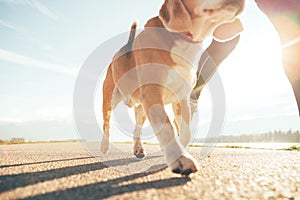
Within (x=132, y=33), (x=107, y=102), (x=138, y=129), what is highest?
(x=132, y=33)

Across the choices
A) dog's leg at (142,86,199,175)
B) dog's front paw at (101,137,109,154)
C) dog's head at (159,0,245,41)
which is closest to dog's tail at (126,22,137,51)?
dog's head at (159,0,245,41)

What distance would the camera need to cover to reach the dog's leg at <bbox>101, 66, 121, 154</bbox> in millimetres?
3634

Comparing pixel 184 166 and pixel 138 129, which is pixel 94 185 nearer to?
pixel 184 166

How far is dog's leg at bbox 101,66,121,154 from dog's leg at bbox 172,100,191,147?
106cm

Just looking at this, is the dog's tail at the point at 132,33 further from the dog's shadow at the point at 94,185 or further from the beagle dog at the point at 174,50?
the dog's shadow at the point at 94,185

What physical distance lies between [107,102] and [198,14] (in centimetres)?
175

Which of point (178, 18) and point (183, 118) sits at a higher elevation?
point (178, 18)

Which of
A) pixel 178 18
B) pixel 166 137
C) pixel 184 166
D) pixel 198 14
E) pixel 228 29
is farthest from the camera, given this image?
pixel 228 29

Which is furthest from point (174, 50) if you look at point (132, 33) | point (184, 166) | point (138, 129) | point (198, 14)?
point (138, 129)

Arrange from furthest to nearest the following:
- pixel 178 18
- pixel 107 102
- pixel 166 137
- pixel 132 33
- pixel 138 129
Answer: pixel 138 129
pixel 107 102
pixel 132 33
pixel 178 18
pixel 166 137

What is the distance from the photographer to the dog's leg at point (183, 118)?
277 centimetres

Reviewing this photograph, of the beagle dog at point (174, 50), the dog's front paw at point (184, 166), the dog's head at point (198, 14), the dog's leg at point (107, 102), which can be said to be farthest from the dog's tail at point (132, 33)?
the dog's front paw at point (184, 166)

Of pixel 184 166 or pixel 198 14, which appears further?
pixel 198 14

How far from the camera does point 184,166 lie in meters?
1.80
